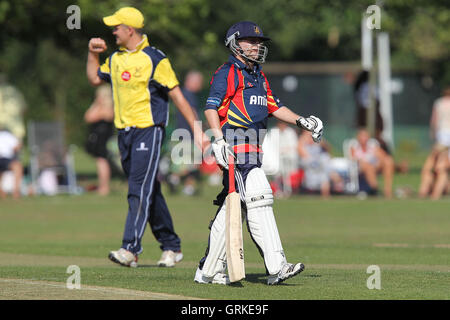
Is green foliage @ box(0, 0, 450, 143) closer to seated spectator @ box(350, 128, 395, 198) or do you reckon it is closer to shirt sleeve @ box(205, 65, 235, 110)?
seated spectator @ box(350, 128, 395, 198)

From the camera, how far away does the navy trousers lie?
10.4 metres

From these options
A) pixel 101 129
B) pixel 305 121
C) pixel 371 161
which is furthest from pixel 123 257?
pixel 371 161

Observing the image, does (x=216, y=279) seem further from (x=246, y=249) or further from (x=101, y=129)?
(x=101, y=129)

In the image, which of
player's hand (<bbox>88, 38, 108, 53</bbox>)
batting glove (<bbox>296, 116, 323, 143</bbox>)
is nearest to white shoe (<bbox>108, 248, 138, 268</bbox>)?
player's hand (<bbox>88, 38, 108, 53</bbox>)

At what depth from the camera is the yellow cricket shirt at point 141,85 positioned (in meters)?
10.5

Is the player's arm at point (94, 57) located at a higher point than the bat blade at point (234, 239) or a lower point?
higher

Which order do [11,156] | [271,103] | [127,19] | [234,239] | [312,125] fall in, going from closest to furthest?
1. [234,239]
2. [312,125]
3. [271,103]
4. [127,19]
5. [11,156]

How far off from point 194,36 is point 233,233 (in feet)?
71.2

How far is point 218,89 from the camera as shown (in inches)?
340

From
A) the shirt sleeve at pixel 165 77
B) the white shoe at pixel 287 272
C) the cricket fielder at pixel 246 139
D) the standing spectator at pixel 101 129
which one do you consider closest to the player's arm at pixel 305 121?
the cricket fielder at pixel 246 139

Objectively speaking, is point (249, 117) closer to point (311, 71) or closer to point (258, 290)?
point (258, 290)

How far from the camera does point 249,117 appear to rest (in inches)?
344

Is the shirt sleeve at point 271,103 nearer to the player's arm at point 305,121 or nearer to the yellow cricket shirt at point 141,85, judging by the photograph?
the player's arm at point 305,121

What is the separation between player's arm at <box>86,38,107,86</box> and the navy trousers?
2.06 ft
